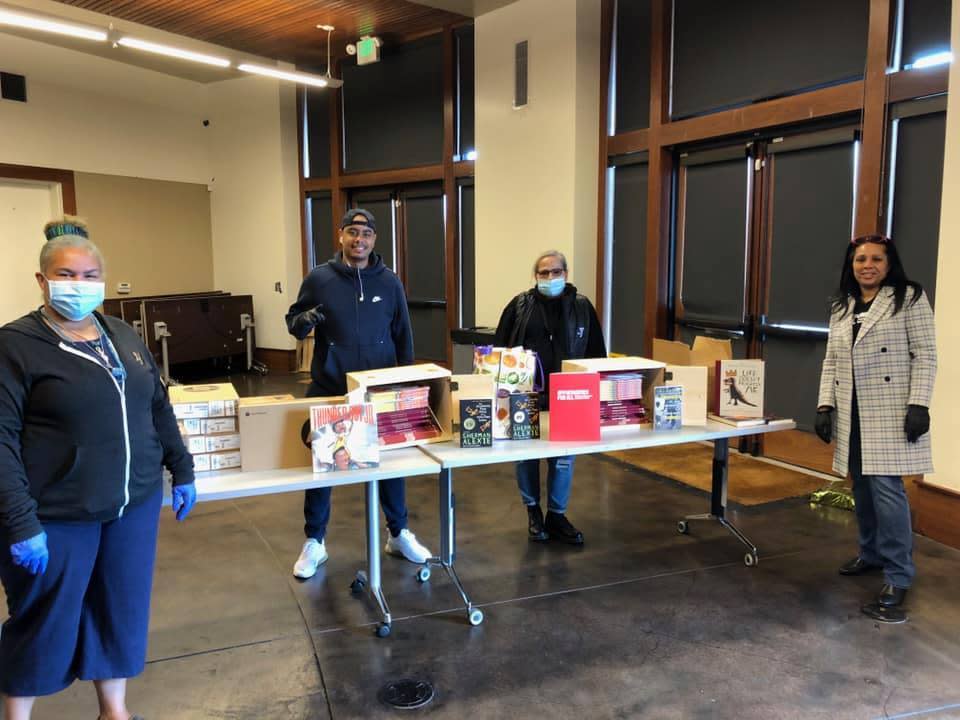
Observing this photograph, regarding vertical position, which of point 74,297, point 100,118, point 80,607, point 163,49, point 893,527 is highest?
point 163,49

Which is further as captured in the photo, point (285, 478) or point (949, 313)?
point (949, 313)

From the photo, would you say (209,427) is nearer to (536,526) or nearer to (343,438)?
(343,438)

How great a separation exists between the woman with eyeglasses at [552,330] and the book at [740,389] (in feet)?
1.83

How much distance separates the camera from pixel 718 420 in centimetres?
304

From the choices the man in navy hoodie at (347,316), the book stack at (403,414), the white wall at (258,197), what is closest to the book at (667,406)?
the book stack at (403,414)

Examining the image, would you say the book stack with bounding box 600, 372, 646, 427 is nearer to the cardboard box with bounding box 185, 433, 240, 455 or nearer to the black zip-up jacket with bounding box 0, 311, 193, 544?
the cardboard box with bounding box 185, 433, 240, 455

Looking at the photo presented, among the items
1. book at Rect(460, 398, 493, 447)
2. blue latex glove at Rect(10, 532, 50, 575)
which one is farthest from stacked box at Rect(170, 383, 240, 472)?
book at Rect(460, 398, 493, 447)

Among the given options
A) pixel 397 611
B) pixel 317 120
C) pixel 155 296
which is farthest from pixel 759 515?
pixel 155 296

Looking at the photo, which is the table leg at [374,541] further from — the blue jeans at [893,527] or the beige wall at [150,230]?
the beige wall at [150,230]

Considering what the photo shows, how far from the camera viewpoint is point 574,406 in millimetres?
2709

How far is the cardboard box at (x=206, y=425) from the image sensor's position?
2299 mm

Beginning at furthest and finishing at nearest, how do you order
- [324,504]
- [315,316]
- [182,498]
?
[324,504], [315,316], [182,498]

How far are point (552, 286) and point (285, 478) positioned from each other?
5.00 ft

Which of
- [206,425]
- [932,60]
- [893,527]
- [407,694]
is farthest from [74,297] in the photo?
[932,60]
